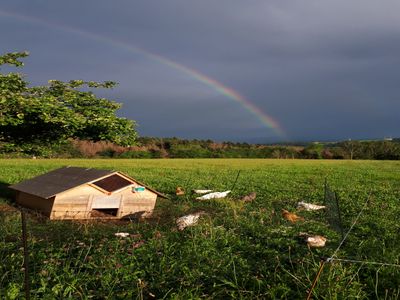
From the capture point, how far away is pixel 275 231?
10242 mm

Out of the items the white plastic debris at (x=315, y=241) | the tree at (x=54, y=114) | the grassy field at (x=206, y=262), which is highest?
the tree at (x=54, y=114)

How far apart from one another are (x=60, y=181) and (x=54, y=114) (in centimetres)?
387

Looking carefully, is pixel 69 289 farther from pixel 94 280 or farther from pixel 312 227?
pixel 312 227

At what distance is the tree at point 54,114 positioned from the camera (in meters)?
12.0

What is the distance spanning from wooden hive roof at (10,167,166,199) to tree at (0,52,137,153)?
126 cm

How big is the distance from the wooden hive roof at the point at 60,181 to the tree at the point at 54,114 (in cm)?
126

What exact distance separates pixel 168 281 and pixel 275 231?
12.9 feet

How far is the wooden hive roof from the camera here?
14602 millimetres

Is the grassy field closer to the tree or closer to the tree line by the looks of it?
the tree

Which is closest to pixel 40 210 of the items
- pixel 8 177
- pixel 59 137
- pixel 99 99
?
pixel 59 137

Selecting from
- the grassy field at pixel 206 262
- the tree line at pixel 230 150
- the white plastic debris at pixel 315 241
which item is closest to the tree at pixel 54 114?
the grassy field at pixel 206 262

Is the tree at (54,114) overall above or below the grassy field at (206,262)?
above

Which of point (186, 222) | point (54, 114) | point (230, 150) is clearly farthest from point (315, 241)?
point (230, 150)

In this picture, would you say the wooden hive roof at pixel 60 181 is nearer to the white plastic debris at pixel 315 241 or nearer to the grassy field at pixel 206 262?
the grassy field at pixel 206 262
